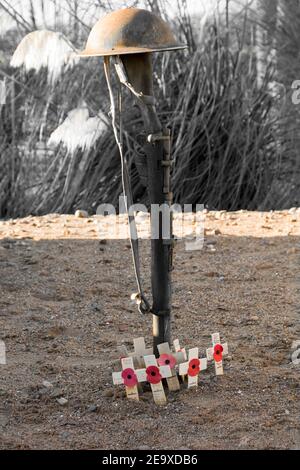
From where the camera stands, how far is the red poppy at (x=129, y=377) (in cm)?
326

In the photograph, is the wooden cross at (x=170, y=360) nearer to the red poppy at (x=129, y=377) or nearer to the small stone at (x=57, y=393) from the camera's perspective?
the red poppy at (x=129, y=377)

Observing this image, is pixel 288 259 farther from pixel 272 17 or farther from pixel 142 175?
pixel 272 17

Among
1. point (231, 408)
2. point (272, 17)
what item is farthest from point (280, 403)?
point (272, 17)

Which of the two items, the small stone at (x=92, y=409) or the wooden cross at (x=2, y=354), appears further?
the wooden cross at (x=2, y=354)

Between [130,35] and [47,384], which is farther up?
[130,35]

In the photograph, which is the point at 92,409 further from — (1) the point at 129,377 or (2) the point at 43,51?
(2) the point at 43,51

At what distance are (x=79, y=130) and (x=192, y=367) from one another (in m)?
4.12

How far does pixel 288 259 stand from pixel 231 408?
2.31 metres

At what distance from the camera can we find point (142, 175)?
10.9 feet

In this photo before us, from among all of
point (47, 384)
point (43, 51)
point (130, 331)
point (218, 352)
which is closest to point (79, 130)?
point (43, 51)

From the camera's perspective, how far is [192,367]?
11.0 feet

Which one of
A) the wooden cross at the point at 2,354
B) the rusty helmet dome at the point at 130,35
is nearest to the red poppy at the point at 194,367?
the wooden cross at the point at 2,354

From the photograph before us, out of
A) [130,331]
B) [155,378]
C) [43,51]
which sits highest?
[43,51]

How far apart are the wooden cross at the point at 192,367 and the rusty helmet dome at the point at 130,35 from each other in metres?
1.12
